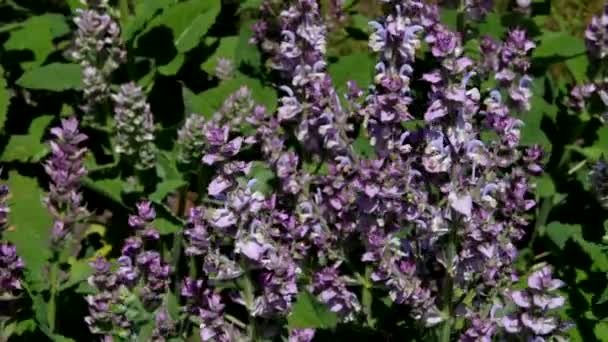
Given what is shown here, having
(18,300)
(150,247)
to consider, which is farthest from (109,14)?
(18,300)

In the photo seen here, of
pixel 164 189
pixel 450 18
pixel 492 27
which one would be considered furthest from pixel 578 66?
pixel 164 189

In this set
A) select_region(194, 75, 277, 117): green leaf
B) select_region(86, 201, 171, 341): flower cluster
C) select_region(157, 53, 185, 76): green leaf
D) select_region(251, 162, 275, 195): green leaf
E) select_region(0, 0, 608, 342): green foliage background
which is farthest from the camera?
select_region(157, 53, 185, 76): green leaf

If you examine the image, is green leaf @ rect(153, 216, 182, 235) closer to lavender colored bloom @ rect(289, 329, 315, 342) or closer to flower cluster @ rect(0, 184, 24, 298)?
flower cluster @ rect(0, 184, 24, 298)

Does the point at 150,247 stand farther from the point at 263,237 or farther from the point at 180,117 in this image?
the point at 263,237

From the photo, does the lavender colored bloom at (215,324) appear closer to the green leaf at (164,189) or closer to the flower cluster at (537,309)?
the flower cluster at (537,309)

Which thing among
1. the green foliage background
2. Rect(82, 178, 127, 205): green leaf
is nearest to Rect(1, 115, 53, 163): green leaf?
the green foliage background

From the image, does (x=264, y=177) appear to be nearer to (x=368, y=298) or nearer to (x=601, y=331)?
(x=368, y=298)
